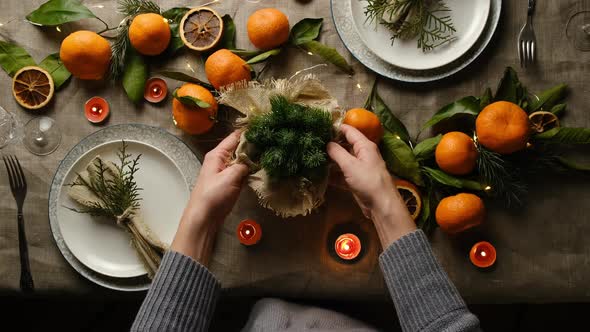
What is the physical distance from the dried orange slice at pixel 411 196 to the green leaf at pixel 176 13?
0.54 metres

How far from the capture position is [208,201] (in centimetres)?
85

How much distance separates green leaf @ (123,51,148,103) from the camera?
3.29 ft

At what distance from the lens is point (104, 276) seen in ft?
3.15

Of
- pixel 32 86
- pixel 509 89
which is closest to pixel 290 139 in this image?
pixel 509 89

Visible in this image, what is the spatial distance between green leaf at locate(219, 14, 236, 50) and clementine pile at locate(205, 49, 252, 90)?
0.19 ft

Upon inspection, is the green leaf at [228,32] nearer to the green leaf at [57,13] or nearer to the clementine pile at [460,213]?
the green leaf at [57,13]

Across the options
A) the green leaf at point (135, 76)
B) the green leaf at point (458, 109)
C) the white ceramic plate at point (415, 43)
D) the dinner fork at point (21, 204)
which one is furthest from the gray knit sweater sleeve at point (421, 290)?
the dinner fork at point (21, 204)

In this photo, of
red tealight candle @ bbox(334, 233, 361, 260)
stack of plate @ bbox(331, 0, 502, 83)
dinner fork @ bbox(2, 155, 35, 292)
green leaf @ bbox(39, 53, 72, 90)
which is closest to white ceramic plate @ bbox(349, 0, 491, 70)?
stack of plate @ bbox(331, 0, 502, 83)

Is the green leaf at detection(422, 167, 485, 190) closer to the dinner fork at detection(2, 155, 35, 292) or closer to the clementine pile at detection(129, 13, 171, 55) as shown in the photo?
the clementine pile at detection(129, 13, 171, 55)

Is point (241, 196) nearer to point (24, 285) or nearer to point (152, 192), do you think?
point (152, 192)

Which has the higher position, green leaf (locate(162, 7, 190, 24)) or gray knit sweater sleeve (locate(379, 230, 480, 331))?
green leaf (locate(162, 7, 190, 24))

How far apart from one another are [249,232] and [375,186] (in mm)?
270

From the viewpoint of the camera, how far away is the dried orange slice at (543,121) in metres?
0.95

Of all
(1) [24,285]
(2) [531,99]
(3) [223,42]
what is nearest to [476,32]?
(2) [531,99]
